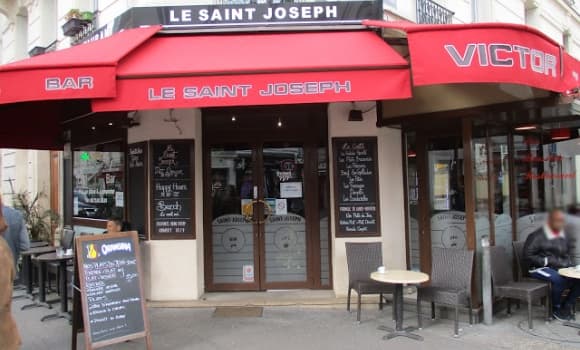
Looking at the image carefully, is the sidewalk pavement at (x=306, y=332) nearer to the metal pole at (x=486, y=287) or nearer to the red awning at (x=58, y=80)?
the metal pole at (x=486, y=287)

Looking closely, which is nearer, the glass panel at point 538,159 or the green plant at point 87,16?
the glass panel at point 538,159

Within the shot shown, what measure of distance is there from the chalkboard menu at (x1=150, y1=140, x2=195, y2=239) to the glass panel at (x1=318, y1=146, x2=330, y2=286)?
6.06ft

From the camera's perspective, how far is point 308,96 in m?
4.53

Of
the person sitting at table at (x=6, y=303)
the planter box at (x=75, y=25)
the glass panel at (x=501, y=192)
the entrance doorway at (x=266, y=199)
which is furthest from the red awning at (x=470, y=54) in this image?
the planter box at (x=75, y=25)

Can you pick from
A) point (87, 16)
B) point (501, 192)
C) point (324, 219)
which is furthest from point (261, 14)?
point (501, 192)

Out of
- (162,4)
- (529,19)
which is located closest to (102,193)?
(162,4)

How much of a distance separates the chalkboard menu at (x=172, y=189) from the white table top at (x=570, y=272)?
4486 mm

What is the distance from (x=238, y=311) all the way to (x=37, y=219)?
5890 millimetres

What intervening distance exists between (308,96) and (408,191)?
277cm

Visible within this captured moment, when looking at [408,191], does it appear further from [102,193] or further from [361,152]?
[102,193]

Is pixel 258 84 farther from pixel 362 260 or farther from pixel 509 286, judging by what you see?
pixel 509 286

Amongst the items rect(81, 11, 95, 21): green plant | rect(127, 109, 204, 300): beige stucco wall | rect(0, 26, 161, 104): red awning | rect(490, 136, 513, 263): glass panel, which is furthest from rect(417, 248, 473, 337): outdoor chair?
rect(81, 11, 95, 21): green plant

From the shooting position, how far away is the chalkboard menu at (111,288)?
4434 millimetres

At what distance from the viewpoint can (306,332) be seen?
5.37 m
